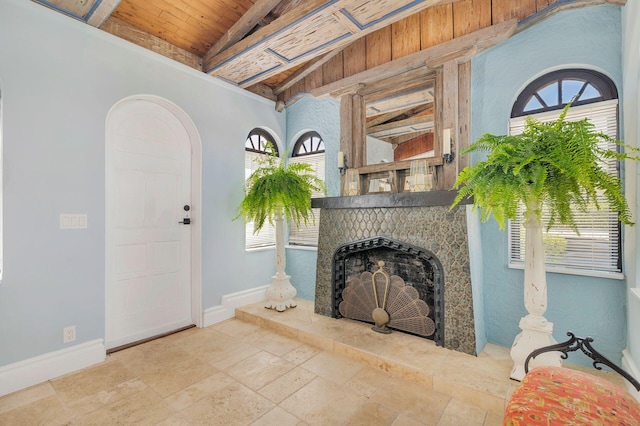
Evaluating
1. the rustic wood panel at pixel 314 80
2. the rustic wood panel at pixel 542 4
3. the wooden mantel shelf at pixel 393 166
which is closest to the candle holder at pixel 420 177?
the wooden mantel shelf at pixel 393 166

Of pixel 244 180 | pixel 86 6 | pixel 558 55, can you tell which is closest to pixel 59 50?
pixel 86 6

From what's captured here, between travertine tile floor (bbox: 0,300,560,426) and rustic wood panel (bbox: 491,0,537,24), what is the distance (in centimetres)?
266

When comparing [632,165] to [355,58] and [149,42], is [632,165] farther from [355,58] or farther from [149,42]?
[149,42]

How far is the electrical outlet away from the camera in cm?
228

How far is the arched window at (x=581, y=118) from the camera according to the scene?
2104 millimetres

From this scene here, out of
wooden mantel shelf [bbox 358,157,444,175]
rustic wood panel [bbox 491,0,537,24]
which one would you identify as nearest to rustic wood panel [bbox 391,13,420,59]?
rustic wood panel [bbox 491,0,537,24]

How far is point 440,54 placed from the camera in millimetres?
2682

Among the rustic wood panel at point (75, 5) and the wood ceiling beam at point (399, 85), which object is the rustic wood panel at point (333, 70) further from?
the rustic wood panel at point (75, 5)

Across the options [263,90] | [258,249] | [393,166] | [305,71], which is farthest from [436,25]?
[258,249]

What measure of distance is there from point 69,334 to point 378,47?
147 inches

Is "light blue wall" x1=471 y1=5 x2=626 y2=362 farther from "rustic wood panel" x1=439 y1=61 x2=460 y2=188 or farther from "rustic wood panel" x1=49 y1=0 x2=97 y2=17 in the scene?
"rustic wood panel" x1=49 y1=0 x2=97 y2=17

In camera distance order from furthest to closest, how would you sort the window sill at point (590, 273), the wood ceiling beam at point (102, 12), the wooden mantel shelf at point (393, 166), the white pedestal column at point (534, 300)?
the wooden mantel shelf at point (393, 166)
the wood ceiling beam at point (102, 12)
the window sill at point (590, 273)
the white pedestal column at point (534, 300)

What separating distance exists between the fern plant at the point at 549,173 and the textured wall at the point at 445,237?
54 cm

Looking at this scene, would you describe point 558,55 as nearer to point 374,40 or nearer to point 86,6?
point 374,40
